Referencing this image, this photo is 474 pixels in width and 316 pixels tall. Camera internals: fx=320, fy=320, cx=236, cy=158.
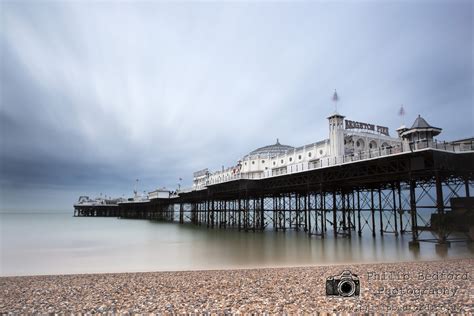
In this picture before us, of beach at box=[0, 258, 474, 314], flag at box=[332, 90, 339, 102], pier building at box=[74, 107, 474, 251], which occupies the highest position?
flag at box=[332, 90, 339, 102]

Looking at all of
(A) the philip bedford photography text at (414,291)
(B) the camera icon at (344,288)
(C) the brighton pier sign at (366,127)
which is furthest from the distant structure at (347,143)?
(B) the camera icon at (344,288)

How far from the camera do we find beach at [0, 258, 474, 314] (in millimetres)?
7504

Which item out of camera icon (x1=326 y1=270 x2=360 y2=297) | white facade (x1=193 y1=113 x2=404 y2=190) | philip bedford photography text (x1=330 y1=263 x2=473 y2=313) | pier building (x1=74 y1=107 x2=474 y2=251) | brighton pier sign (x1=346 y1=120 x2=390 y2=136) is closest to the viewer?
philip bedford photography text (x1=330 y1=263 x2=473 y2=313)

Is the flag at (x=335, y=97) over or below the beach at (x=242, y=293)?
over

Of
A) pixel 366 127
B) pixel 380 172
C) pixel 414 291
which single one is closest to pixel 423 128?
pixel 380 172

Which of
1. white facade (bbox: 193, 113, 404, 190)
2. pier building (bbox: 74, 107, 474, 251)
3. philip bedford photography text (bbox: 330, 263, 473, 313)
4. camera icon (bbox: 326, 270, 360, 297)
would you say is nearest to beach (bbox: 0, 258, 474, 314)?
philip bedford photography text (bbox: 330, 263, 473, 313)

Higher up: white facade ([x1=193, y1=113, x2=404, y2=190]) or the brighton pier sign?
the brighton pier sign

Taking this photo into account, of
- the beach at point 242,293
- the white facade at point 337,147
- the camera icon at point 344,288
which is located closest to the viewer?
the beach at point 242,293

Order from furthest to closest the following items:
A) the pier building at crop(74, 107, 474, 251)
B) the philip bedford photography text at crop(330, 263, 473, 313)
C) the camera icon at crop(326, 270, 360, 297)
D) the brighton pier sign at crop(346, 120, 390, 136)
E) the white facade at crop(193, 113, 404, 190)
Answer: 1. the brighton pier sign at crop(346, 120, 390, 136)
2. the white facade at crop(193, 113, 404, 190)
3. the pier building at crop(74, 107, 474, 251)
4. the camera icon at crop(326, 270, 360, 297)
5. the philip bedford photography text at crop(330, 263, 473, 313)

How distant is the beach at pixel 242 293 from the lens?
24.6ft

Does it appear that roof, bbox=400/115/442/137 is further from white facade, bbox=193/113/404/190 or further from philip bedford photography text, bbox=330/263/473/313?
philip bedford photography text, bbox=330/263/473/313

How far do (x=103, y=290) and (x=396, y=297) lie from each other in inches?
336

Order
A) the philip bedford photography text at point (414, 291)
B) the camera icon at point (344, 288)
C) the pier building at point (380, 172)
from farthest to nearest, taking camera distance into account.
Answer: the pier building at point (380, 172) < the camera icon at point (344, 288) < the philip bedford photography text at point (414, 291)

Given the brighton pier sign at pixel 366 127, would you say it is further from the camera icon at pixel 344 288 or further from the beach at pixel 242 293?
the camera icon at pixel 344 288
